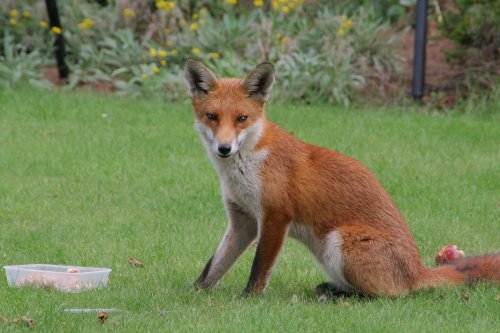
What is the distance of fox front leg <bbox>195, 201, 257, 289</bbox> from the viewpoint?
6.89m

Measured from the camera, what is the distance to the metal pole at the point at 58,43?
578 inches

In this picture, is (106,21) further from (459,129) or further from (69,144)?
(459,129)

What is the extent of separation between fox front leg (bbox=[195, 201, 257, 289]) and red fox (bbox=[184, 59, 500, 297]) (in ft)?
0.62

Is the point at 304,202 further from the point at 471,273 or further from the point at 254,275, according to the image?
the point at 471,273

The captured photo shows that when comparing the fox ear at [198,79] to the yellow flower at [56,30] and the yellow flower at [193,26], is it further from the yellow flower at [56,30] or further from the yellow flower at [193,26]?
the yellow flower at [56,30]

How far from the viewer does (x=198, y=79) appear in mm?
6664

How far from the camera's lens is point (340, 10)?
16156 millimetres

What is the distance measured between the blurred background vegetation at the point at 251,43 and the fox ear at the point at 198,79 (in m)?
7.08

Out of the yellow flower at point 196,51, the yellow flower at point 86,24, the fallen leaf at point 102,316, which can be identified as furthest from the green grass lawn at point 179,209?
the yellow flower at point 86,24

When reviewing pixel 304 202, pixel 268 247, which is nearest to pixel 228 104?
pixel 304 202

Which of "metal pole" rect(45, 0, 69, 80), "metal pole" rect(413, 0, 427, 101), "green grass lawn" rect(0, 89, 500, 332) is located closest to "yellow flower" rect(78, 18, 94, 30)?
"metal pole" rect(45, 0, 69, 80)

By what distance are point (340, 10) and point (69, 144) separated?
6.22 meters

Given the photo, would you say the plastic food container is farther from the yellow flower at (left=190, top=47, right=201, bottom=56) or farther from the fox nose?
the yellow flower at (left=190, top=47, right=201, bottom=56)

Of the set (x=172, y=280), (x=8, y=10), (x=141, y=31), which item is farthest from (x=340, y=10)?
(x=172, y=280)
